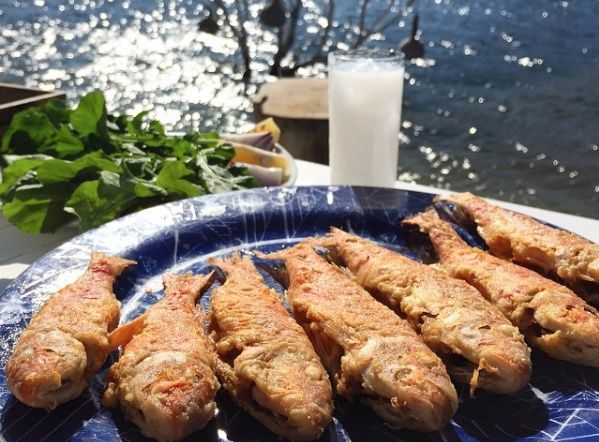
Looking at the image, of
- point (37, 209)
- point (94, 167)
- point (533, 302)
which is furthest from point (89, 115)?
point (533, 302)

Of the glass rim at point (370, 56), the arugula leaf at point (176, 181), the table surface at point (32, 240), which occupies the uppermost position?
the glass rim at point (370, 56)

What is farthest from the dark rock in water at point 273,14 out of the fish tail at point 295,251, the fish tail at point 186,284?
the fish tail at point 186,284

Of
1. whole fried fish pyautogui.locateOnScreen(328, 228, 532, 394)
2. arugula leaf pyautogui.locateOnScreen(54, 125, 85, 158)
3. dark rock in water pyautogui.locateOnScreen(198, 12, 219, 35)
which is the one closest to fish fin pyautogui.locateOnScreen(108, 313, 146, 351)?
whole fried fish pyautogui.locateOnScreen(328, 228, 532, 394)

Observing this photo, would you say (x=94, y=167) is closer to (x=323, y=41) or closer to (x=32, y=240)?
(x=32, y=240)

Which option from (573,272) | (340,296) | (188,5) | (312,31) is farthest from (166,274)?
(188,5)

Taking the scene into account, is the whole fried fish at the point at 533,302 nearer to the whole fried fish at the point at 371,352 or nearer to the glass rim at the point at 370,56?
the whole fried fish at the point at 371,352

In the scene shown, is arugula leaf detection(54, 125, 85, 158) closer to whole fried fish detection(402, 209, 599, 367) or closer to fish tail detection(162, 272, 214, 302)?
fish tail detection(162, 272, 214, 302)
